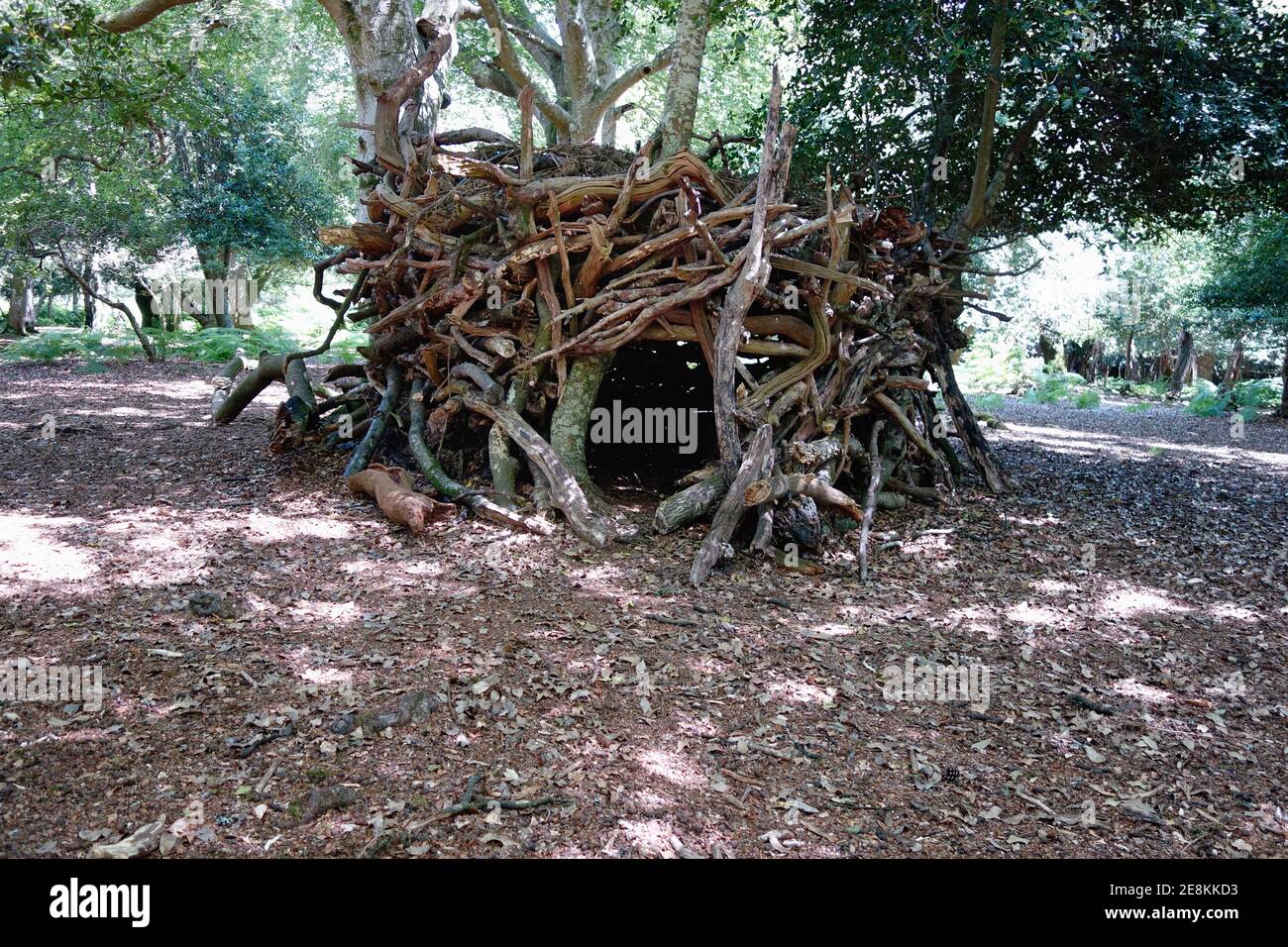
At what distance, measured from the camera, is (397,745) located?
3.40 metres

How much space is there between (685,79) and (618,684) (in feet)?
16.3

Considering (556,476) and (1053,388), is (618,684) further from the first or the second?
(1053,388)

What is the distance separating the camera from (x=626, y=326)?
640cm

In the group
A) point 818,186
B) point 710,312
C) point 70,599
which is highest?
point 818,186

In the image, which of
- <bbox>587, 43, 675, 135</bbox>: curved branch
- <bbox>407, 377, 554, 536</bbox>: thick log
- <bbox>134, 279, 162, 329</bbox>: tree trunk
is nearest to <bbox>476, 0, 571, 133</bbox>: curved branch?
<bbox>587, 43, 675, 135</bbox>: curved branch

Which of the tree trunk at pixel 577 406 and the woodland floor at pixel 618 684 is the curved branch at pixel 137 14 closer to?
the woodland floor at pixel 618 684

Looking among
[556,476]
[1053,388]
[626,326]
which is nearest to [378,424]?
[556,476]

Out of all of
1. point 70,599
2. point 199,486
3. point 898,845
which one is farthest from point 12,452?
point 898,845

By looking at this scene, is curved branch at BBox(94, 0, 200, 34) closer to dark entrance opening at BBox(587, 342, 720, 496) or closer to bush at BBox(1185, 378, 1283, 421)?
dark entrance opening at BBox(587, 342, 720, 496)

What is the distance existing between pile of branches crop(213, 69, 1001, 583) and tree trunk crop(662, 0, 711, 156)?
45 centimetres

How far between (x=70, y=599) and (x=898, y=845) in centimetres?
415

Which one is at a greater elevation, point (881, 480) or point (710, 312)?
point (710, 312)

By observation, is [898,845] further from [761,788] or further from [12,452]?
[12,452]

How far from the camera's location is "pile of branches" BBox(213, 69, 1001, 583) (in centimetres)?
601
